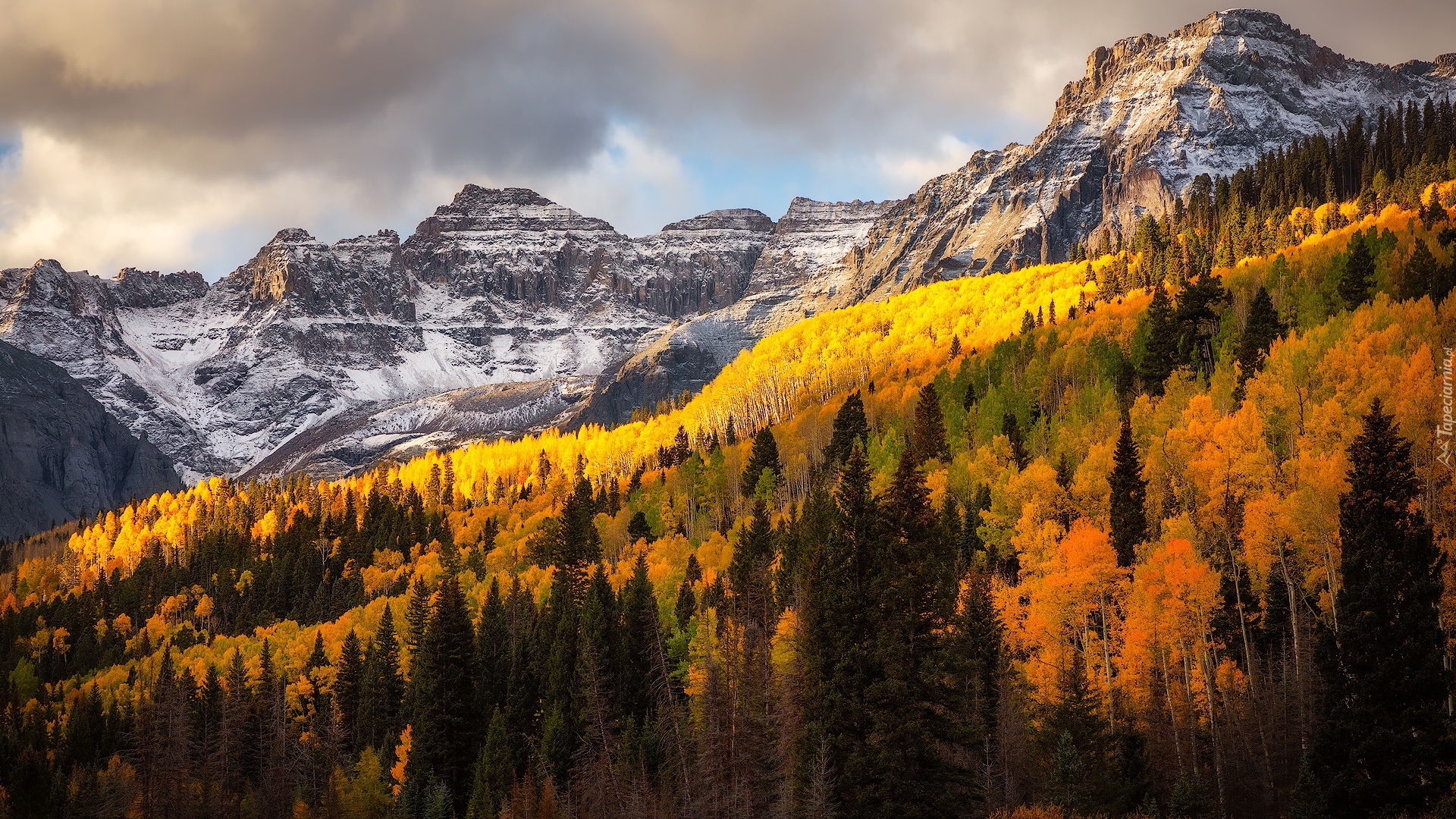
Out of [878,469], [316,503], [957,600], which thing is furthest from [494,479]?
[957,600]

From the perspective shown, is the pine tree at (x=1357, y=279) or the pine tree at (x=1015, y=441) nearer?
the pine tree at (x=1015, y=441)

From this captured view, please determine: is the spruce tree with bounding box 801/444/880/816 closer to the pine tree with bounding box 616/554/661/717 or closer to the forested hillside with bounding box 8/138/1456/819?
the forested hillside with bounding box 8/138/1456/819

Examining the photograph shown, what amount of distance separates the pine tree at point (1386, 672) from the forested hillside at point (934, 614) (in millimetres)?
114

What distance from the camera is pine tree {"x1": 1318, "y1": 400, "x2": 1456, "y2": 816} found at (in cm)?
3419

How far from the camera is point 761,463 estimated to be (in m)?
123

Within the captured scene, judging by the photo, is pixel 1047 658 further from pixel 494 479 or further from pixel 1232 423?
pixel 494 479

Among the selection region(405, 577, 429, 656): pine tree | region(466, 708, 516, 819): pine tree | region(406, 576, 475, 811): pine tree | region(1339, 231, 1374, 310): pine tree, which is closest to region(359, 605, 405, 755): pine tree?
region(405, 577, 429, 656): pine tree

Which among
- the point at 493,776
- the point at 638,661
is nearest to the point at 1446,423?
the point at 638,661

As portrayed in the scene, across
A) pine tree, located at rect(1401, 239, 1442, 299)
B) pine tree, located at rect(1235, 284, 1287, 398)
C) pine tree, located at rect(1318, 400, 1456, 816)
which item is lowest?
pine tree, located at rect(1318, 400, 1456, 816)

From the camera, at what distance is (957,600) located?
61.3m

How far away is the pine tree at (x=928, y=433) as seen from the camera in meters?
101

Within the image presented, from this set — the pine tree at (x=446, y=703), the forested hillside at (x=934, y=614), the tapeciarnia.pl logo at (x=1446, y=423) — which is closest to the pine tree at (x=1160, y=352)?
the forested hillside at (x=934, y=614)

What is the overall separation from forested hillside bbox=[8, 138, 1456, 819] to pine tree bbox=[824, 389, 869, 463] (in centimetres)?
105

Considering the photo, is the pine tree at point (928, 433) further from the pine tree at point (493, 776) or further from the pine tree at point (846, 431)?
the pine tree at point (493, 776)
